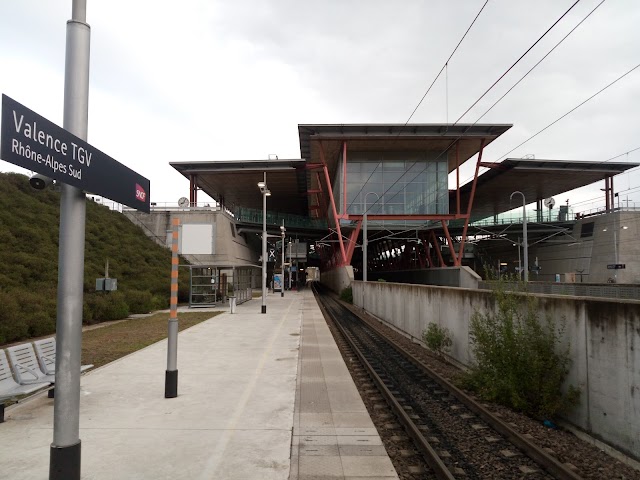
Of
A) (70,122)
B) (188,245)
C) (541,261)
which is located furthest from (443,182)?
(70,122)

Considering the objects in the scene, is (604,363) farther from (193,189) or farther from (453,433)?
(193,189)

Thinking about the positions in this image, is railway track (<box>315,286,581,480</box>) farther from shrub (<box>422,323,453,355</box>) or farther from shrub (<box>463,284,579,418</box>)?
shrub (<box>422,323,453,355</box>)

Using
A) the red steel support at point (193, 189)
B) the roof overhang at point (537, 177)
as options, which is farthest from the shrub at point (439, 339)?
the red steel support at point (193, 189)

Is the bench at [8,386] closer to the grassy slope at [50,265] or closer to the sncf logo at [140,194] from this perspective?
the sncf logo at [140,194]

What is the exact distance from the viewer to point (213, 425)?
6.12 meters

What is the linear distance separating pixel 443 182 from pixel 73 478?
4691 centimetres

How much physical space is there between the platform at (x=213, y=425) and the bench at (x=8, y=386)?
1.37 feet

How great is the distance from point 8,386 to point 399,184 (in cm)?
4361

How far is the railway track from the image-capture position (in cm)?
486

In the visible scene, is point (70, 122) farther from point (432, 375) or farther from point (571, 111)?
point (571, 111)

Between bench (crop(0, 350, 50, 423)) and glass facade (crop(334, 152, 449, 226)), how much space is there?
4131 centimetres

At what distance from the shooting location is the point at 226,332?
16.6 metres

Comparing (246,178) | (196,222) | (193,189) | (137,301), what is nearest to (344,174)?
(196,222)

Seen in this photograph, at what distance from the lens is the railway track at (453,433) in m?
4.86
